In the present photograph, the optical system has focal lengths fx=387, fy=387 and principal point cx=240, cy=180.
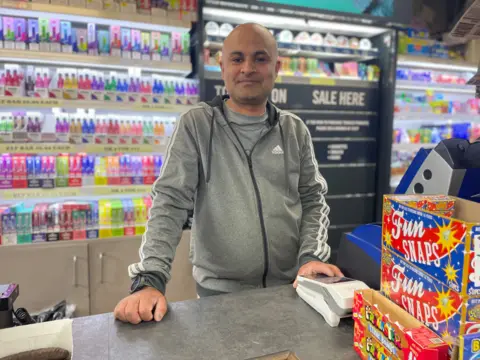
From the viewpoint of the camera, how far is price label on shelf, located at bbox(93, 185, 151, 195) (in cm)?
305

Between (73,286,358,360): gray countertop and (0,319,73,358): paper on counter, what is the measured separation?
4 centimetres

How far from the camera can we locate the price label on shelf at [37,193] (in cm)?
284

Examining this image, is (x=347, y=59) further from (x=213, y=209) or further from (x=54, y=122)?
(x=213, y=209)

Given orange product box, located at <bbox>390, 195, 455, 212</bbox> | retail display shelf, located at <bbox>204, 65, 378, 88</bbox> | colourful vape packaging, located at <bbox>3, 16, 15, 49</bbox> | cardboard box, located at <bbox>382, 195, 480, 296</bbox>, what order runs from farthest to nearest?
retail display shelf, located at <bbox>204, 65, 378, 88</bbox> → colourful vape packaging, located at <bbox>3, 16, 15, 49</bbox> → orange product box, located at <bbox>390, 195, 455, 212</bbox> → cardboard box, located at <bbox>382, 195, 480, 296</bbox>

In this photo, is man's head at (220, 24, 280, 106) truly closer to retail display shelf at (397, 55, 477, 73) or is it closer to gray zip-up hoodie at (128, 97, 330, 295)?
gray zip-up hoodie at (128, 97, 330, 295)

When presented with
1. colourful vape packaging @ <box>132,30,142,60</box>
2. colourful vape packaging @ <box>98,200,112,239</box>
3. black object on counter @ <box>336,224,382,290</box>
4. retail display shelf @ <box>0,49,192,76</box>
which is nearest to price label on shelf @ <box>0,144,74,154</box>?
colourful vape packaging @ <box>98,200,112,239</box>

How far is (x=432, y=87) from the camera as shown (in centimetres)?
432

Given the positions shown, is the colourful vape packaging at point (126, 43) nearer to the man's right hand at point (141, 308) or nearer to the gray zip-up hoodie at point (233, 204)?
the gray zip-up hoodie at point (233, 204)

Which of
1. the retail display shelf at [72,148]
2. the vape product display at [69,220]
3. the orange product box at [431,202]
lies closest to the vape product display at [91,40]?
the retail display shelf at [72,148]

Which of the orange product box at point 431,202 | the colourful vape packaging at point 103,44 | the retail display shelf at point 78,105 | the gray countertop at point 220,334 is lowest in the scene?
the gray countertop at point 220,334

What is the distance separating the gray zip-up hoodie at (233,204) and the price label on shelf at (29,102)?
169 centimetres

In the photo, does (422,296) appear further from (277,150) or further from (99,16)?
(99,16)

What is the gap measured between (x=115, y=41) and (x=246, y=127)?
73.9 inches

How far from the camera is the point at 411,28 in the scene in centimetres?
396
